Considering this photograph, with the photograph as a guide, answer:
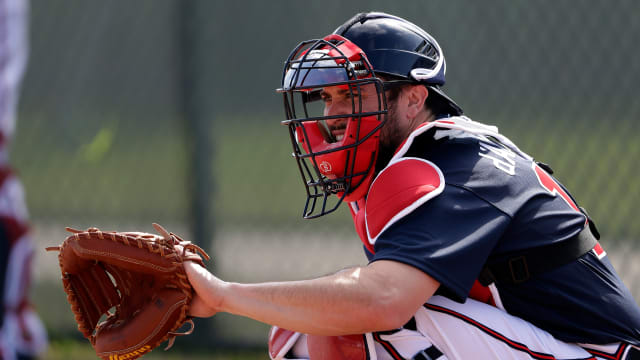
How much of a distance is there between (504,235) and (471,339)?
317 mm

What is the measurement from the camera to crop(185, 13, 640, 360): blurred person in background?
187 cm

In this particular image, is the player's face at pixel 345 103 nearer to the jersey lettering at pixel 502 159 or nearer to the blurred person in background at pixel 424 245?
the blurred person in background at pixel 424 245

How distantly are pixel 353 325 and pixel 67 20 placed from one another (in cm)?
332

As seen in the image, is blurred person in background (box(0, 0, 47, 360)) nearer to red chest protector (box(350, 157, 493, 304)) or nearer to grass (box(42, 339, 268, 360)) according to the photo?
grass (box(42, 339, 268, 360))

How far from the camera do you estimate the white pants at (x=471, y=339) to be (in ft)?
6.84

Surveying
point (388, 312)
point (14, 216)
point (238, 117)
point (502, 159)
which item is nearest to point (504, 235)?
point (502, 159)

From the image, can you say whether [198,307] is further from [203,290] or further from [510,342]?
[510,342]

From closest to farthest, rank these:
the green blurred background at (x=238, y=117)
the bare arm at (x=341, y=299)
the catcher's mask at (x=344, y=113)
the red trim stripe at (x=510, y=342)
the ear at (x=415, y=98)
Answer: the bare arm at (x=341, y=299) < the red trim stripe at (x=510, y=342) < the catcher's mask at (x=344, y=113) < the ear at (x=415, y=98) < the green blurred background at (x=238, y=117)

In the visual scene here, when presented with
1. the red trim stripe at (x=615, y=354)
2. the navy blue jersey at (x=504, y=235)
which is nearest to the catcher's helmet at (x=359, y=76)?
the navy blue jersey at (x=504, y=235)

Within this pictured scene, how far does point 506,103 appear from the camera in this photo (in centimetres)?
419

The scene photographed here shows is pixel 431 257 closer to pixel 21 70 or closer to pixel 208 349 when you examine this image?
pixel 208 349

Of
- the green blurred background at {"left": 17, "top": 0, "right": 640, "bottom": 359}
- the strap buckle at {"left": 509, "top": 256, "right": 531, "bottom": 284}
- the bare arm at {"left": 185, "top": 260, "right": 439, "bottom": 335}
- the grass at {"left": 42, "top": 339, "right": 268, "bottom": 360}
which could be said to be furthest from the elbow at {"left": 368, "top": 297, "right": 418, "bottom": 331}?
the grass at {"left": 42, "top": 339, "right": 268, "bottom": 360}

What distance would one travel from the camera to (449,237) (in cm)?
185

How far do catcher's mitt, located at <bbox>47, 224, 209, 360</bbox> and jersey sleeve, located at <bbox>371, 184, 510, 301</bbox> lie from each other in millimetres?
576
